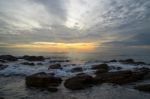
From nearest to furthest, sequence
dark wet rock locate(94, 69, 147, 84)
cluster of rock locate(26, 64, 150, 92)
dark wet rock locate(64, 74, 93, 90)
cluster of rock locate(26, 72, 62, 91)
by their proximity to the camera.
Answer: dark wet rock locate(64, 74, 93, 90) → cluster of rock locate(26, 64, 150, 92) → cluster of rock locate(26, 72, 62, 91) → dark wet rock locate(94, 69, 147, 84)

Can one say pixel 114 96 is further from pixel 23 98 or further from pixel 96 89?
pixel 23 98

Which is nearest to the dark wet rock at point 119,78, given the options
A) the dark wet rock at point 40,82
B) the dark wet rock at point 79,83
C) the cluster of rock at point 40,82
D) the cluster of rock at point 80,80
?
the cluster of rock at point 80,80

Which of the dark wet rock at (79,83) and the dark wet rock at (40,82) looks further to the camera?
the dark wet rock at (40,82)

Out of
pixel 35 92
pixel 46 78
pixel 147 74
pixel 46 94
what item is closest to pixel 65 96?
pixel 46 94

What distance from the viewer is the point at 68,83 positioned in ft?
58.6

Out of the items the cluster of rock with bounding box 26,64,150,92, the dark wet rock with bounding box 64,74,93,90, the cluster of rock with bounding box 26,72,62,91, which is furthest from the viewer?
the cluster of rock with bounding box 26,72,62,91

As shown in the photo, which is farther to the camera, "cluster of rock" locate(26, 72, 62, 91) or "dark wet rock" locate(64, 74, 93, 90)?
"cluster of rock" locate(26, 72, 62, 91)

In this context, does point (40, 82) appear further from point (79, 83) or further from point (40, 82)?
point (79, 83)

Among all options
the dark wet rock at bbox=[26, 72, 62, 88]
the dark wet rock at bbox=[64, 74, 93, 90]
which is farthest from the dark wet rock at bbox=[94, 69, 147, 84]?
the dark wet rock at bbox=[26, 72, 62, 88]

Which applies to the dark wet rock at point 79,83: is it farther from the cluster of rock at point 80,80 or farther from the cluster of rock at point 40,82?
the cluster of rock at point 40,82

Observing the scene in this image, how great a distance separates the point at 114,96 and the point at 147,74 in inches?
410

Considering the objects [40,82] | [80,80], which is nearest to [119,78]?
[80,80]

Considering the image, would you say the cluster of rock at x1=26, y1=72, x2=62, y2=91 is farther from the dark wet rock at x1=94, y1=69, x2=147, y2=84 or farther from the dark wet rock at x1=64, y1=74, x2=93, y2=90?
the dark wet rock at x1=94, y1=69, x2=147, y2=84

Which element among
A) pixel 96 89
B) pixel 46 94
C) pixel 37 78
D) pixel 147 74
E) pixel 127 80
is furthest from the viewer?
pixel 147 74
